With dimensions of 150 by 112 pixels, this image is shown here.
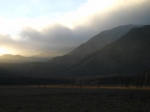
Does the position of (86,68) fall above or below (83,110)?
above

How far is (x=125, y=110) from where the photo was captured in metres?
26.8

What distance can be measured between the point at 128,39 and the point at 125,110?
172002 mm

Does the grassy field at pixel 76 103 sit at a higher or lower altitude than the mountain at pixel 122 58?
lower

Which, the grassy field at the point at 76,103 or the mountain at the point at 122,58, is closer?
the grassy field at the point at 76,103

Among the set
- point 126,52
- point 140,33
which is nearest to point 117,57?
point 126,52

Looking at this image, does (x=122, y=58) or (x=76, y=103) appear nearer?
(x=76, y=103)

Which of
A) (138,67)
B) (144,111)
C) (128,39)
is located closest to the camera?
(144,111)

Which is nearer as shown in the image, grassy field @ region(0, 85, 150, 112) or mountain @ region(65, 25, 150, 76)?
grassy field @ region(0, 85, 150, 112)

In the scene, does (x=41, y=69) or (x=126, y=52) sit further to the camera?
(x=41, y=69)

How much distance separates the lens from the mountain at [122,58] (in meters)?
161

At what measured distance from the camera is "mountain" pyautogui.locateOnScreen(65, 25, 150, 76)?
160750 millimetres

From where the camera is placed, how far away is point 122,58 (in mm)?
176625

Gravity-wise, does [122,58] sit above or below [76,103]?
above

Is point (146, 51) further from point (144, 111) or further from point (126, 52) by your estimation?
point (144, 111)
